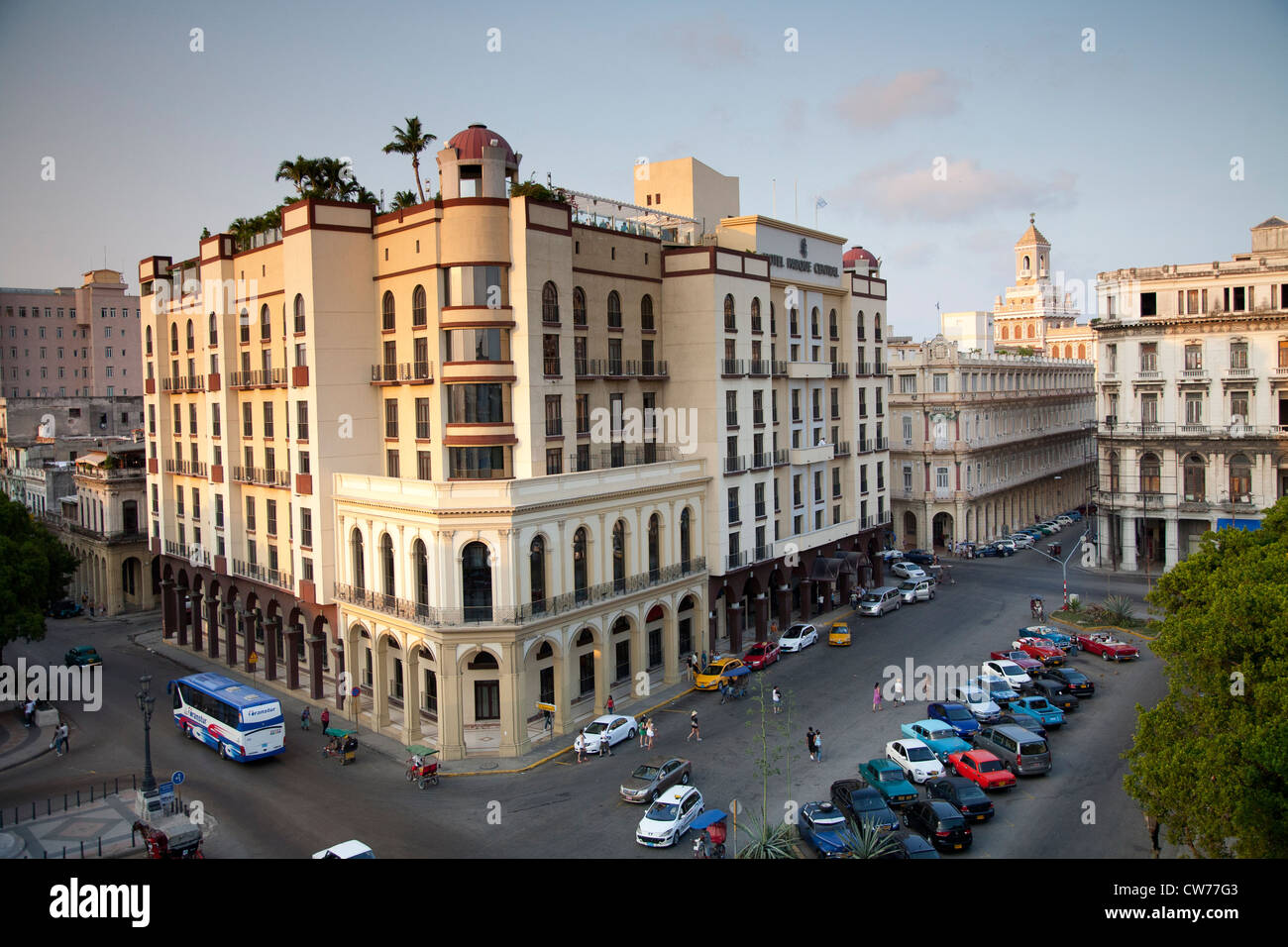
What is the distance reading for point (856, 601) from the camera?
71312 millimetres

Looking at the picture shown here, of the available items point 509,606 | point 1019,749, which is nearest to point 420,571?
point 509,606

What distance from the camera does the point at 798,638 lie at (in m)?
Result: 61.2

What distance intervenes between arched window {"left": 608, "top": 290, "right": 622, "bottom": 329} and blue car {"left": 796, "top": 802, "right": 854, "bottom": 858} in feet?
102

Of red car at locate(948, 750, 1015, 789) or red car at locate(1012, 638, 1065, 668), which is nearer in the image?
red car at locate(948, 750, 1015, 789)

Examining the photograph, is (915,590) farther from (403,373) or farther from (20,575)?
(20,575)

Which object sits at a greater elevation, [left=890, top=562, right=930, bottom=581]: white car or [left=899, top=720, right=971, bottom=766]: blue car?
[left=890, top=562, right=930, bottom=581]: white car

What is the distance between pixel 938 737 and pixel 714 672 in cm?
1399

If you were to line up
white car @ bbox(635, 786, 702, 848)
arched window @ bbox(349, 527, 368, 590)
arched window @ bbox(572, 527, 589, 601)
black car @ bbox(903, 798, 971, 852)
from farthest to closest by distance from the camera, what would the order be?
arched window @ bbox(349, 527, 368, 590)
arched window @ bbox(572, 527, 589, 601)
white car @ bbox(635, 786, 702, 848)
black car @ bbox(903, 798, 971, 852)

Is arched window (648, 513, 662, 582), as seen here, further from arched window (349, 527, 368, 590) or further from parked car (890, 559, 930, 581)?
parked car (890, 559, 930, 581)

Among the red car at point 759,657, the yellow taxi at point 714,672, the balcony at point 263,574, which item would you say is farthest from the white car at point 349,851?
the red car at point 759,657

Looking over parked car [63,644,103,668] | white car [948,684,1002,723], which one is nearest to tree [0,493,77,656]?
parked car [63,644,103,668]

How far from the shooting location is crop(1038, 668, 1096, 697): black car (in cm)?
5131

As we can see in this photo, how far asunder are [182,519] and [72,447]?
139 feet

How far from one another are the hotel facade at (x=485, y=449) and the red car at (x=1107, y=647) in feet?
55.4
